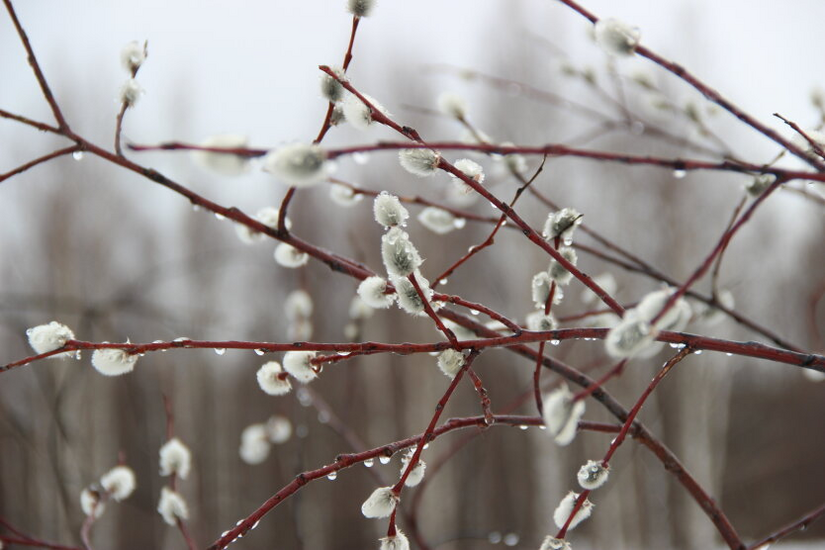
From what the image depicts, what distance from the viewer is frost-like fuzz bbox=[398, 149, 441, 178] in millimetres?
539

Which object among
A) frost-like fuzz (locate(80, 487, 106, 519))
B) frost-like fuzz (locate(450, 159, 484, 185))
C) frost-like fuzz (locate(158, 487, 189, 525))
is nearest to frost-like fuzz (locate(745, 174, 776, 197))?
frost-like fuzz (locate(450, 159, 484, 185))

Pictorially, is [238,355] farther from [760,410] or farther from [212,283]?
[760,410]

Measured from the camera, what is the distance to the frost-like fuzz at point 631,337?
435 millimetres

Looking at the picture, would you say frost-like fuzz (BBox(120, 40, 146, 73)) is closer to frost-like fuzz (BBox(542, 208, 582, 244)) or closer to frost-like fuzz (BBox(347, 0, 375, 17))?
frost-like fuzz (BBox(347, 0, 375, 17))

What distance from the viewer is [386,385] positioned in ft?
21.5

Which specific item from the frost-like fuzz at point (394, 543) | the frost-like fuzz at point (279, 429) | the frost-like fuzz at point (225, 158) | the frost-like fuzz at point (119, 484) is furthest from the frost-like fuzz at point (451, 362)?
the frost-like fuzz at point (279, 429)

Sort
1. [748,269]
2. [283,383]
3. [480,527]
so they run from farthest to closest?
[480,527] < [748,269] < [283,383]

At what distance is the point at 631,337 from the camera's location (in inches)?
17.4

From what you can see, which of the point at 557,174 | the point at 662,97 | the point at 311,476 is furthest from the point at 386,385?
the point at 311,476

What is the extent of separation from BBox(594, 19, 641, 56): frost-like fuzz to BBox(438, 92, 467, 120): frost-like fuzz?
408 millimetres

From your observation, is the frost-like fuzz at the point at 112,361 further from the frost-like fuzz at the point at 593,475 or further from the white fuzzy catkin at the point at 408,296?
the frost-like fuzz at the point at 593,475

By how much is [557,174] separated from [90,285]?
4299 mm

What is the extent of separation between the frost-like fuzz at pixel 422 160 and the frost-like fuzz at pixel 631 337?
0.20 m

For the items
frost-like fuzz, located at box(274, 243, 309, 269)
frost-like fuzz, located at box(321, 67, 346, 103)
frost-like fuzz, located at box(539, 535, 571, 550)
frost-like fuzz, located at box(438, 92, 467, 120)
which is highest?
frost-like fuzz, located at box(438, 92, 467, 120)
